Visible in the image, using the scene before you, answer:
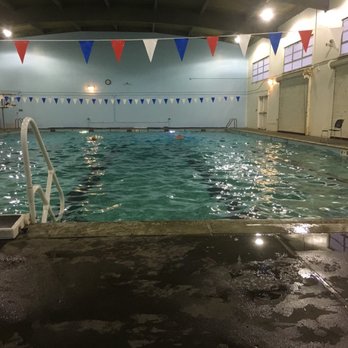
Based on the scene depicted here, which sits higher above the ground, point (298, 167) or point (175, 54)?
point (175, 54)

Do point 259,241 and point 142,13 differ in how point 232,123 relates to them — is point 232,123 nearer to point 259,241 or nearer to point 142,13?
point 142,13

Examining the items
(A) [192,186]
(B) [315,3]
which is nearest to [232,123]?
(B) [315,3]

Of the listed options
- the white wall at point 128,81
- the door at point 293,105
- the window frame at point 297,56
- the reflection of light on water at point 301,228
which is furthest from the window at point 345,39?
the white wall at point 128,81

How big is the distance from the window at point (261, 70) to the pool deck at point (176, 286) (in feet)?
53.5

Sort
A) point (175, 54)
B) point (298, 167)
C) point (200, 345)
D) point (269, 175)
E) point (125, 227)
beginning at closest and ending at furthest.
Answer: point (200, 345) → point (125, 227) → point (269, 175) → point (298, 167) → point (175, 54)

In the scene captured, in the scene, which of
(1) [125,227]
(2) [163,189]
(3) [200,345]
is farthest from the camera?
(2) [163,189]

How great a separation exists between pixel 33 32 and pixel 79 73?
3269mm

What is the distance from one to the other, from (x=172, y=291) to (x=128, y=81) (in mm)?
19852

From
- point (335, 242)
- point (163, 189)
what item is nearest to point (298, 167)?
point (163, 189)

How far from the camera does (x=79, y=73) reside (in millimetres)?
19828

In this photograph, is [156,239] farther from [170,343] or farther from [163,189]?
[163,189]

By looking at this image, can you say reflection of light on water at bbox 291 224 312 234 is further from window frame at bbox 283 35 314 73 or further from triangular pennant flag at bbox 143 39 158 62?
window frame at bbox 283 35 314 73

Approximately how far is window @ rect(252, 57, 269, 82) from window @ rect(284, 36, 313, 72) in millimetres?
2585

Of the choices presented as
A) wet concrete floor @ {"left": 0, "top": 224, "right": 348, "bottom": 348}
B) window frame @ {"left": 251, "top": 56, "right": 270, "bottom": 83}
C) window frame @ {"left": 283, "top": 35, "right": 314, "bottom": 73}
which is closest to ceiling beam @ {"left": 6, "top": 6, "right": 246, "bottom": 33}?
window frame @ {"left": 283, "top": 35, "right": 314, "bottom": 73}
